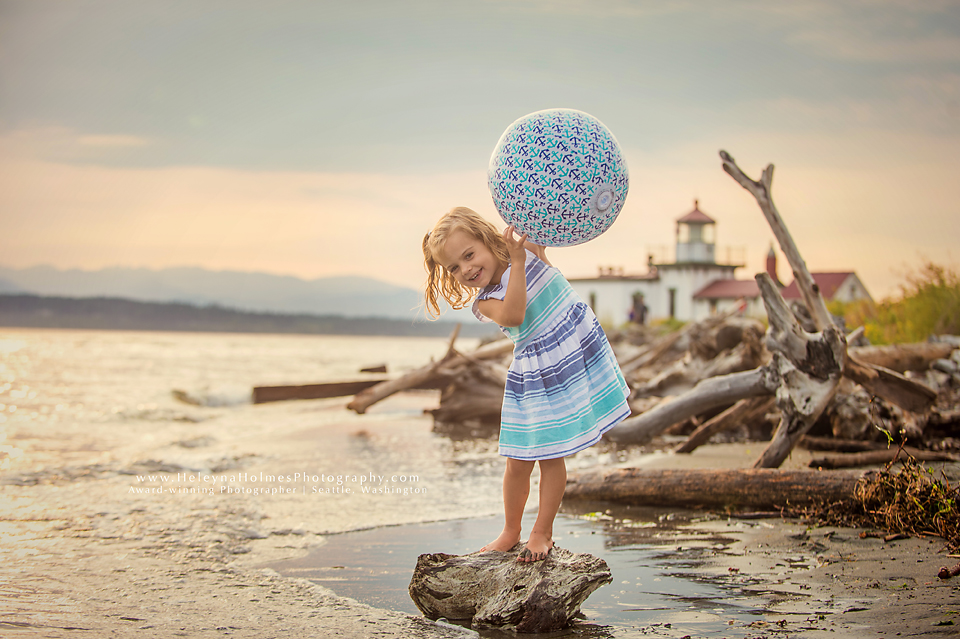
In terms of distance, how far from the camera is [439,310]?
3727 mm

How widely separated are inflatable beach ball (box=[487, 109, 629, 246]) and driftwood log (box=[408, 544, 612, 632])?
1.61 m

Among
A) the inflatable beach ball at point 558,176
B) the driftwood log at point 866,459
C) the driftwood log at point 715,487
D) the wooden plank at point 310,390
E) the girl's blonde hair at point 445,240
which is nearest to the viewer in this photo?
the inflatable beach ball at point 558,176

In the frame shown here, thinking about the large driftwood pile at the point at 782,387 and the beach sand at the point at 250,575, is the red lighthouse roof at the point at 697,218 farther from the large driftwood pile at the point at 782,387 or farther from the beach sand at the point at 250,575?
the beach sand at the point at 250,575

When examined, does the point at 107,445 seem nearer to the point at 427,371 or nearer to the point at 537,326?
the point at 427,371

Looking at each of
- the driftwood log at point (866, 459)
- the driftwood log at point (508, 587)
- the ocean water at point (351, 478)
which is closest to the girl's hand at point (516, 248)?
the driftwood log at point (508, 587)

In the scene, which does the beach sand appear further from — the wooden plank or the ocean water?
the wooden plank

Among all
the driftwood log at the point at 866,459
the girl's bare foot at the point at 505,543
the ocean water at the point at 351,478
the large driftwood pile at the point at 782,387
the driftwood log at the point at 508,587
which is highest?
the large driftwood pile at the point at 782,387

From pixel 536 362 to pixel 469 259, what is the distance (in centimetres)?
62

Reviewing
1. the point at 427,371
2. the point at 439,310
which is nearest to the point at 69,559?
the point at 439,310

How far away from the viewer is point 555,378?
3387mm

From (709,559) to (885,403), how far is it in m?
4.50

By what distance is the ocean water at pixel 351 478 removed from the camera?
3.53 m

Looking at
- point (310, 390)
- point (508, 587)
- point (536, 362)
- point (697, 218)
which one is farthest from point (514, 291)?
point (697, 218)

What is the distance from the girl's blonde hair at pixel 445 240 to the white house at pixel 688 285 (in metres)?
41.4
